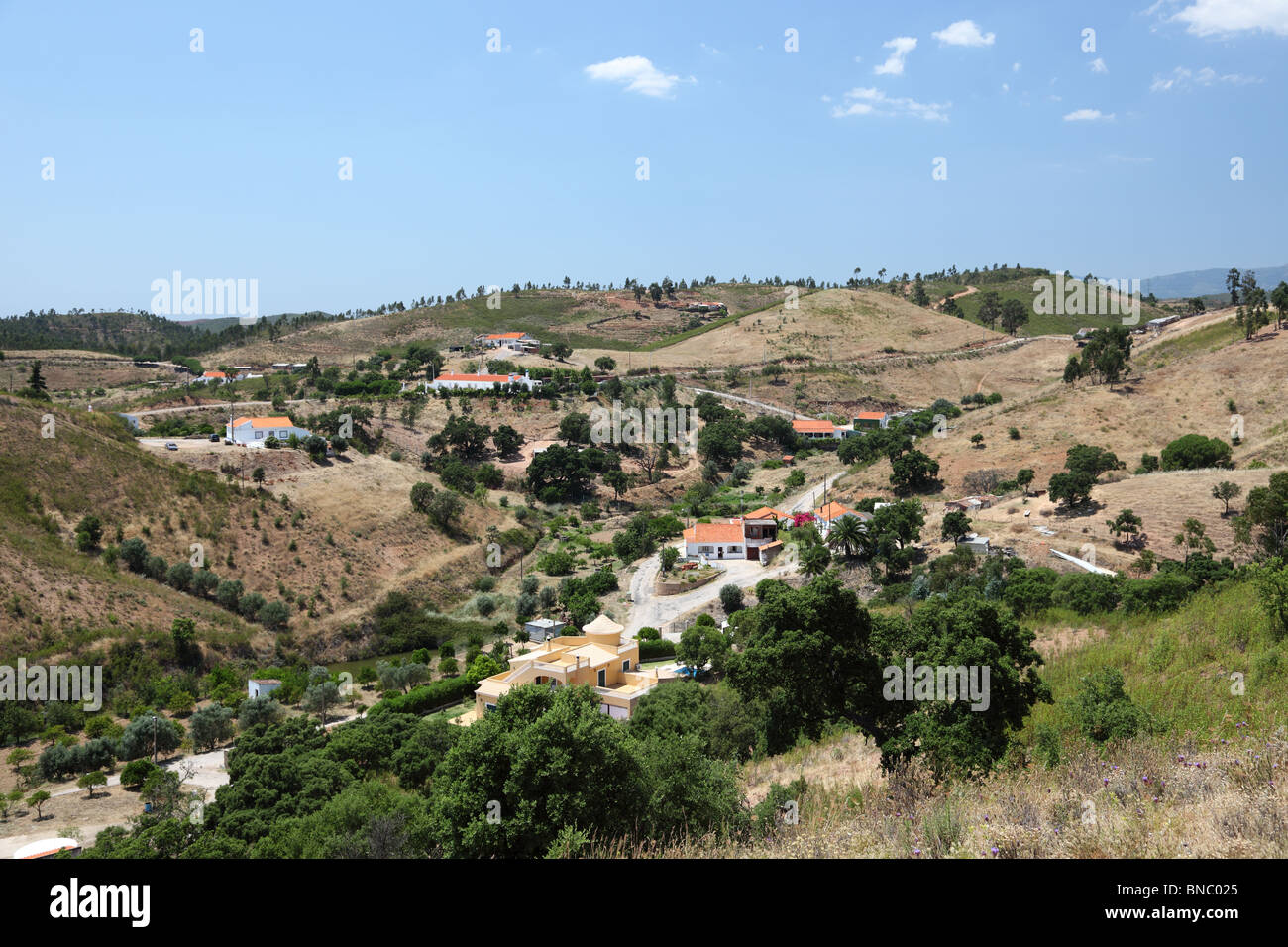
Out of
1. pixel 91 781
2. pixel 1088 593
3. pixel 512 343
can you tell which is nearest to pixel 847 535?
pixel 1088 593

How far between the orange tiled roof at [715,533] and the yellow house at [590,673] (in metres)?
14.7

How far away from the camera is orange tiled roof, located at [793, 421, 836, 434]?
68.9 m

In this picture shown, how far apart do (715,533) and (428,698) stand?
20892 mm

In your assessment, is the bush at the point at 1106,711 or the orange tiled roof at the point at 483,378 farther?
the orange tiled roof at the point at 483,378

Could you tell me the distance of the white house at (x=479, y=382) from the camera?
234ft

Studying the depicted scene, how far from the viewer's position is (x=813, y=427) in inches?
2729

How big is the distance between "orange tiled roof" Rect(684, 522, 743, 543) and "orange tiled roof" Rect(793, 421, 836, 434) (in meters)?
25.9

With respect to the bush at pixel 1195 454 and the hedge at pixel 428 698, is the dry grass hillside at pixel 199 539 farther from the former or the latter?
the bush at pixel 1195 454

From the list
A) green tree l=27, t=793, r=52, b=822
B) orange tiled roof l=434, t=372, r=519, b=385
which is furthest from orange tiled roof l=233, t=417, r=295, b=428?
green tree l=27, t=793, r=52, b=822

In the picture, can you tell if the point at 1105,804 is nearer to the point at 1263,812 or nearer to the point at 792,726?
the point at 1263,812

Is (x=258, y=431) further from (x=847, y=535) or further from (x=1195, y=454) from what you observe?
(x=1195, y=454)

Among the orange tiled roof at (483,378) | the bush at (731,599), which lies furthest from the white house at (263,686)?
the orange tiled roof at (483,378)

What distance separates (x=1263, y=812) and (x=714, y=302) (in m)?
135
